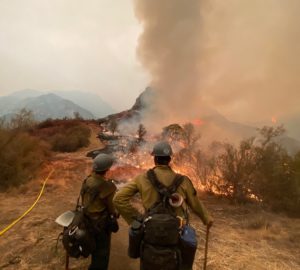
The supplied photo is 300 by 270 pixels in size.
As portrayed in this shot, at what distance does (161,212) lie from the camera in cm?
312

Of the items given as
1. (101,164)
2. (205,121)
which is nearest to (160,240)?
(101,164)

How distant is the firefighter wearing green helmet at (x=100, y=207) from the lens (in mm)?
4188

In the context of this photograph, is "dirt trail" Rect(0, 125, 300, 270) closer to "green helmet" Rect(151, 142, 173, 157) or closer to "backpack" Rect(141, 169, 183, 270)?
"backpack" Rect(141, 169, 183, 270)

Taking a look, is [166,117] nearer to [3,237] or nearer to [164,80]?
[164,80]

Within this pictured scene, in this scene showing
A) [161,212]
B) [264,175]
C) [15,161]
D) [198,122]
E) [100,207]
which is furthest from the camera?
[198,122]

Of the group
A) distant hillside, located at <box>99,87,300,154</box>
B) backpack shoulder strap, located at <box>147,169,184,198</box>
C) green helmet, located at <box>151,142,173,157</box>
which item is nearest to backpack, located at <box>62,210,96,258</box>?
backpack shoulder strap, located at <box>147,169,184,198</box>

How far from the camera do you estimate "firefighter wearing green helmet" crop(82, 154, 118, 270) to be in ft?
13.7

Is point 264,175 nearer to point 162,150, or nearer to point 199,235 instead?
point 199,235

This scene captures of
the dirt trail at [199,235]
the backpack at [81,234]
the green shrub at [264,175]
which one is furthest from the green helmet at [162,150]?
the green shrub at [264,175]

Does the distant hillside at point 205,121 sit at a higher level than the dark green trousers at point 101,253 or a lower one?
higher

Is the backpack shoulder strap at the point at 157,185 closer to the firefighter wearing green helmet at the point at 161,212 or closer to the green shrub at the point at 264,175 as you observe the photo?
the firefighter wearing green helmet at the point at 161,212

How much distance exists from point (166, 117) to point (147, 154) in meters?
10.6

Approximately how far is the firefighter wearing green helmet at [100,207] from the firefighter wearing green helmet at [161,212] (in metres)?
0.90

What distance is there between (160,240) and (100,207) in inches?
59.3
